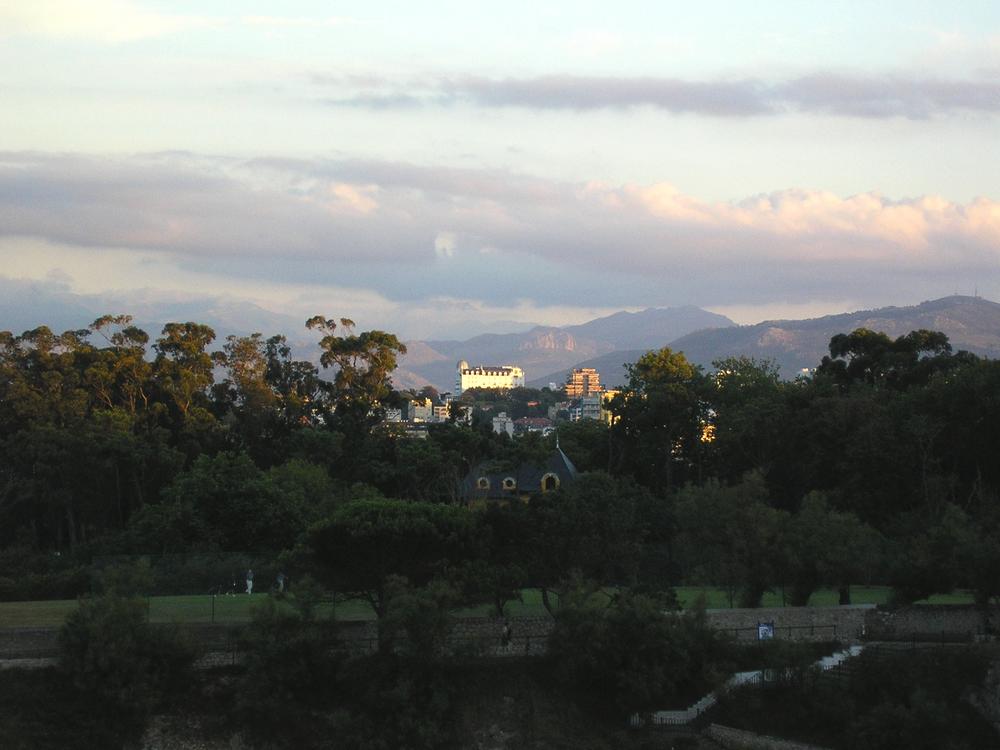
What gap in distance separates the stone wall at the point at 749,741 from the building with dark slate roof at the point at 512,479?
30316 mm

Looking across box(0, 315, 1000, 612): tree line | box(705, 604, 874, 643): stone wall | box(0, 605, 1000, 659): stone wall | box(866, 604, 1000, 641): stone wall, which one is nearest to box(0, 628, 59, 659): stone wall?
box(0, 605, 1000, 659): stone wall

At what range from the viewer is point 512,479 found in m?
62.8

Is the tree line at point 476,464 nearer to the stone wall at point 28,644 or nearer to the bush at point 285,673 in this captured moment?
the bush at point 285,673

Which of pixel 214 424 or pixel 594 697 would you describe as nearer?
pixel 594 697

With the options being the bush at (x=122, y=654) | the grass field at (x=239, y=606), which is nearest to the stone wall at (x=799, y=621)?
the grass field at (x=239, y=606)

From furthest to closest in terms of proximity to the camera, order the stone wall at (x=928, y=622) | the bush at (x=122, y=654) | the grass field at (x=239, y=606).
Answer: the stone wall at (x=928, y=622)
the grass field at (x=239, y=606)
the bush at (x=122, y=654)

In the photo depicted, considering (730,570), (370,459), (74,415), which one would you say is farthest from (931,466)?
(74,415)

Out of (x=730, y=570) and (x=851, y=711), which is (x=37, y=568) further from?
(x=851, y=711)

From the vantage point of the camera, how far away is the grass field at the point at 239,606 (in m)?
34.4

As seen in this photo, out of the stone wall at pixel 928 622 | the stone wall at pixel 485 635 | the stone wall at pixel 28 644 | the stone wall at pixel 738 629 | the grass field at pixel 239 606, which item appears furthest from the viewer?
the stone wall at pixel 928 622

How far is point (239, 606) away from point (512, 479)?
28.3 meters

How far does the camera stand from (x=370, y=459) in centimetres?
6262

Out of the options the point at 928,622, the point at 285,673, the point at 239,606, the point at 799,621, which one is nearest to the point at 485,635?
the point at 285,673

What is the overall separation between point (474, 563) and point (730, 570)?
6.88 meters
